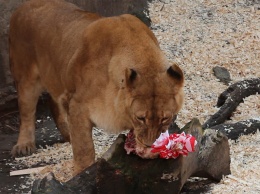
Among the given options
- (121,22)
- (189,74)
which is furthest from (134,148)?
(189,74)

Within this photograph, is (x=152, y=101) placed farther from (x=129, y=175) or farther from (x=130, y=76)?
(x=129, y=175)

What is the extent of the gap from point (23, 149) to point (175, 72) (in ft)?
A: 8.98

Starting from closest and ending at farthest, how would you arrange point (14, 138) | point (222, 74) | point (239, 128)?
point (239, 128)
point (14, 138)
point (222, 74)

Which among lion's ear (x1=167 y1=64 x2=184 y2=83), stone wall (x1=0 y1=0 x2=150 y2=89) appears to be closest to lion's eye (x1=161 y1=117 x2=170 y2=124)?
lion's ear (x1=167 y1=64 x2=184 y2=83)

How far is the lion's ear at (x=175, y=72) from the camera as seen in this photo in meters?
4.80

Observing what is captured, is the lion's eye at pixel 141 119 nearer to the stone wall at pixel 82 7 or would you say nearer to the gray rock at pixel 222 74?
the stone wall at pixel 82 7

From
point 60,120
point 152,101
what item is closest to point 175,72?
point 152,101

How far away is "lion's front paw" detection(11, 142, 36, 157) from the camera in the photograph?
7.05 metres

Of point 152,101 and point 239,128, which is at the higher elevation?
point 152,101

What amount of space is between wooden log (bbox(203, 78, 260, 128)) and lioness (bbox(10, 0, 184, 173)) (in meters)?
1.56

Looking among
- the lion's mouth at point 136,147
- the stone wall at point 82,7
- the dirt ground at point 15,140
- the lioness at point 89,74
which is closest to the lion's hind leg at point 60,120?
the lioness at point 89,74

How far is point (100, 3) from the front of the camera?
8805 millimetres

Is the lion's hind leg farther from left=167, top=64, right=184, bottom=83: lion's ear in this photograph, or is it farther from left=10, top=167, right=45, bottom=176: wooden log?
left=167, top=64, right=184, bottom=83: lion's ear

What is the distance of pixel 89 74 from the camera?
17.9ft
